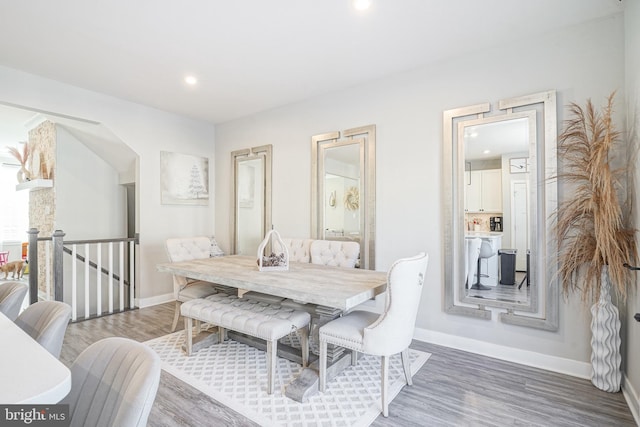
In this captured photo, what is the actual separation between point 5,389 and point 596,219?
9.81 ft

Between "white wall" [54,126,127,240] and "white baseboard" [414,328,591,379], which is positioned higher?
"white wall" [54,126,127,240]

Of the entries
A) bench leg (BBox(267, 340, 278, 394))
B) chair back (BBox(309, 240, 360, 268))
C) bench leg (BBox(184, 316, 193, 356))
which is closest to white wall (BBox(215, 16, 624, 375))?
chair back (BBox(309, 240, 360, 268))

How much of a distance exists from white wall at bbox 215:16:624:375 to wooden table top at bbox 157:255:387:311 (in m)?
0.85

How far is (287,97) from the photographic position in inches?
160

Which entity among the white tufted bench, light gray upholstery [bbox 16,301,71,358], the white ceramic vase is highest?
the white ceramic vase

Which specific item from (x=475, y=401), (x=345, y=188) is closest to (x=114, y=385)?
(x=475, y=401)

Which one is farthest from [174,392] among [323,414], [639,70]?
[639,70]

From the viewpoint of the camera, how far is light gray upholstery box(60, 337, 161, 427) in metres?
0.82

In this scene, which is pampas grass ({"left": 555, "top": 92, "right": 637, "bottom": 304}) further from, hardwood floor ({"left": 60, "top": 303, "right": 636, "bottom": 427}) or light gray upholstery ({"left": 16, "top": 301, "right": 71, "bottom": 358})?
light gray upholstery ({"left": 16, "top": 301, "right": 71, "bottom": 358})

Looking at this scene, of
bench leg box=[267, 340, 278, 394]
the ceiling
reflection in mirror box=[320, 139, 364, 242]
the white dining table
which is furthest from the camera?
reflection in mirror box=[320, 139, 364, 242]

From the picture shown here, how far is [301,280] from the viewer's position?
246 centimetres

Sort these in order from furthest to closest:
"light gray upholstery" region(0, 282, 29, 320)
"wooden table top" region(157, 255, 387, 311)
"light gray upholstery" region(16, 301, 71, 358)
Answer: "wooden table top" region(157, 255, 387, 311) < "light gray upholstery" region(0, 282, 29, 320) < "light gray upholstery" region(16, 301, 71, 358)

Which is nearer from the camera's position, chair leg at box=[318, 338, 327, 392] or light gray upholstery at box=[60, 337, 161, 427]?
light gray upholstery at box=[60, 337, 161, 427]

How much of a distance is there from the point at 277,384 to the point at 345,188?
7.31 feet
